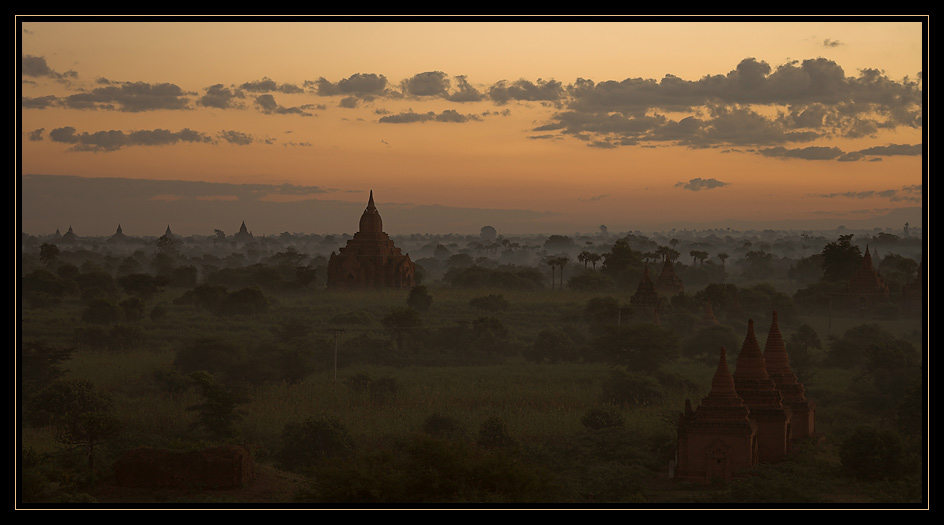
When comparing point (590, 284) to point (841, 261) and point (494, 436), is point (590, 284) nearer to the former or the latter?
point (841, 261)

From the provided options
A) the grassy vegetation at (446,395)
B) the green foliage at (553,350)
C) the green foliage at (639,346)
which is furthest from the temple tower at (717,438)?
the green foliage at (553,350)

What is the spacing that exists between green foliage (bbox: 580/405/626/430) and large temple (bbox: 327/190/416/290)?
1407 inches

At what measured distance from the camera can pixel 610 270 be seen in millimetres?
79188

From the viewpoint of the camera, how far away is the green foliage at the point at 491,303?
57.4 m

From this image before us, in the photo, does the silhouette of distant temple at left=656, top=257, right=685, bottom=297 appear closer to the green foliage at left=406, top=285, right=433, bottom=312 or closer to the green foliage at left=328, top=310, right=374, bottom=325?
the green foliage at left=406, top=285, right=433, bottom=312

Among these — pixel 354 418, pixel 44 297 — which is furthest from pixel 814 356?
pixel 44 297

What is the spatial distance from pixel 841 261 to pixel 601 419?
158 feet

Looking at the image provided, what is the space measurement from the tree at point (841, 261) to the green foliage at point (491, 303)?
29.7 meters

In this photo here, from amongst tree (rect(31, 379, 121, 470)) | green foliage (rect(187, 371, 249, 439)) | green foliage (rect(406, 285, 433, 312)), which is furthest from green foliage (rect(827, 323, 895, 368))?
tree (rect(31, 379, 121, 470))

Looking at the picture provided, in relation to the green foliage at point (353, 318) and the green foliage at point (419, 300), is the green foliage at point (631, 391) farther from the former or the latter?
the green foliage at point (419, 300)

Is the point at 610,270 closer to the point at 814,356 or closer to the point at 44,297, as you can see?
the point at 814,356

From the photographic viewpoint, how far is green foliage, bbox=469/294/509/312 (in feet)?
188

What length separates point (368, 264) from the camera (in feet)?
220
